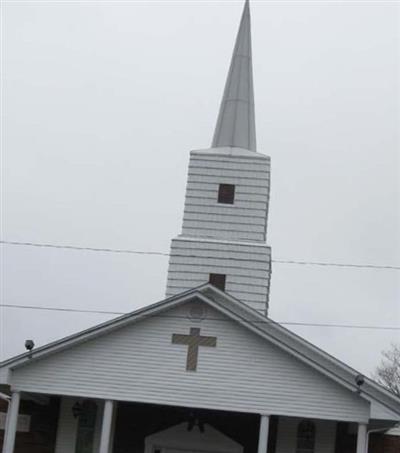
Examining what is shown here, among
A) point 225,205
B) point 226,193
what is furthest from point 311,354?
point 226,193

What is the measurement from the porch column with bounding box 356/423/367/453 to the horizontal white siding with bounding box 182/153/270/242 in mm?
10083

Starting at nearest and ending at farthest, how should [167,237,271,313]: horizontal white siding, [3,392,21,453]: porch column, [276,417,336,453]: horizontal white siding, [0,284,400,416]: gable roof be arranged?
1. [3,392,21,453]: porch column
2. [0,284,400,416]: gable roof
3. [276,417,336,453]: horizontal white siding
4. [167,237,271,313]: horizontal white siding

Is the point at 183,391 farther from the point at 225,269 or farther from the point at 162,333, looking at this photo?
the point at 225,269

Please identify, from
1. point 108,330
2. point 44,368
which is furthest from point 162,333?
point 44,368

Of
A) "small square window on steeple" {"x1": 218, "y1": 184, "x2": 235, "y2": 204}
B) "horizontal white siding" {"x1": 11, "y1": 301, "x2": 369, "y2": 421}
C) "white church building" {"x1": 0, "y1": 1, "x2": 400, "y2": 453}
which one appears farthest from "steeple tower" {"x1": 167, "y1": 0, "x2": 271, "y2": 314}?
"horizontal white siding" {"x1": 11, "y1": 301, "x2": 369, "y2": 421}

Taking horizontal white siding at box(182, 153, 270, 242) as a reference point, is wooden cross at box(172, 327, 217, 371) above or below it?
below

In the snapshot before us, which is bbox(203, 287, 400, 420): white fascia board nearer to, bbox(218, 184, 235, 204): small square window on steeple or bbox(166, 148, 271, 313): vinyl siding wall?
bbox(166, 148, 271, 313): vinyl siding wall

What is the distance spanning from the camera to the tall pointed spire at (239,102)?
121 feet

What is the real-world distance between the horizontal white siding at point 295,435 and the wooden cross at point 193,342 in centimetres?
356

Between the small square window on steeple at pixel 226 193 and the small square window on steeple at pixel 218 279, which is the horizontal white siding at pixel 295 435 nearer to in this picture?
the small square window on steeple at pixel 218 279

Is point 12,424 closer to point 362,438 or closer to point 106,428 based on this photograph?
point 106,428

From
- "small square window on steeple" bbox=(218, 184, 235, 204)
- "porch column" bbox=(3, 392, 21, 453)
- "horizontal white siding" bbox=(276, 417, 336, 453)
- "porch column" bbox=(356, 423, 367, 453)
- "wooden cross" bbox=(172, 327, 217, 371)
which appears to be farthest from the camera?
"small square window on steeple" bbox=(218, 184, 235, 204)

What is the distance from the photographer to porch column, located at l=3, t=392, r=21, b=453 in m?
25.9

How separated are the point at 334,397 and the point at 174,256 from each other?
970 centimetres
